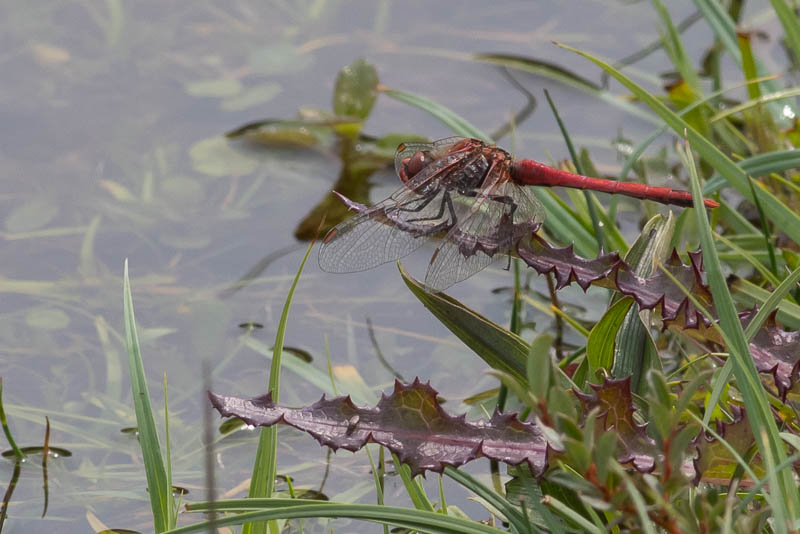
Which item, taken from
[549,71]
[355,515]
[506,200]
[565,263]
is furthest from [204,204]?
[355,515]

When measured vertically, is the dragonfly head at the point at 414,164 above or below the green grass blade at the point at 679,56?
below

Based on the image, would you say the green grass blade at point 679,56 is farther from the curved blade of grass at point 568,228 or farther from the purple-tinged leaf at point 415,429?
the purple-tinged leaf at point 415,429

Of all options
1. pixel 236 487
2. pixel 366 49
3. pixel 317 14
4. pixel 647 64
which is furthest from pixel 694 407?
pixel 317 14

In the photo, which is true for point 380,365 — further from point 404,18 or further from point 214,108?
point 404,18

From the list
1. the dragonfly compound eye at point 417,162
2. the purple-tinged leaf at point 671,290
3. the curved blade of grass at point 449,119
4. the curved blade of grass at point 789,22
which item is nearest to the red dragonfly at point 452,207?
the dragonfly compound eye at point 417,162

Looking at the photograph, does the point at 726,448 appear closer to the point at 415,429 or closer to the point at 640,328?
the point at 640,328

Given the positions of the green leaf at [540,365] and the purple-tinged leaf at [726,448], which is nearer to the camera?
the green leaf at [540,365]

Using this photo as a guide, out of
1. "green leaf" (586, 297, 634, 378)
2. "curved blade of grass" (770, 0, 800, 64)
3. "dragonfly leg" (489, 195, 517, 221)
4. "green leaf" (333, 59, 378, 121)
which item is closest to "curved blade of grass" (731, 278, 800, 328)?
"green leaf" (586, 297, 634, 378)
